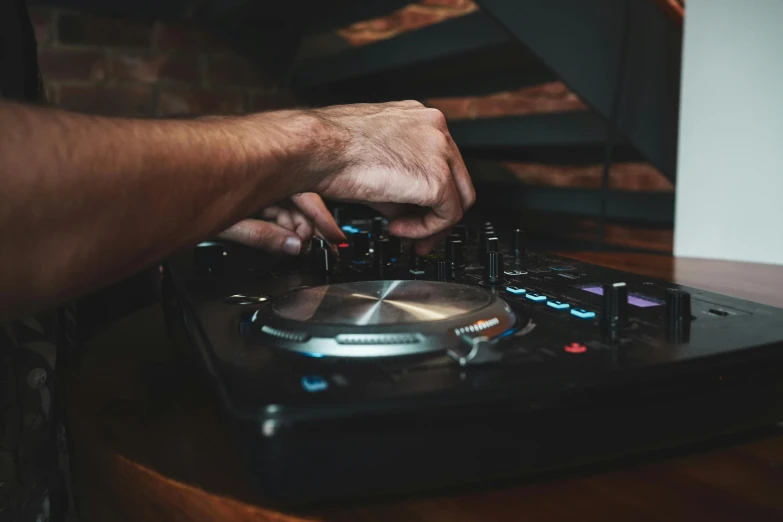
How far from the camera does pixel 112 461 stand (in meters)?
0.54

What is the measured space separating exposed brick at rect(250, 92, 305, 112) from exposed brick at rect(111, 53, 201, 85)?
0.22 metres

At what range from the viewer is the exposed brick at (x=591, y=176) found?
8.68 feet

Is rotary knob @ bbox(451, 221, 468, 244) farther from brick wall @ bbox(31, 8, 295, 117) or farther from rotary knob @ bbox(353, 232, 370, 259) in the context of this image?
brick wall @ bbox(31, 8, 295, 117)

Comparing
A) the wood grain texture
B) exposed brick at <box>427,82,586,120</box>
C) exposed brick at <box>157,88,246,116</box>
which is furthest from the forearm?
exposed brick at <box>427,82,586,120</box>

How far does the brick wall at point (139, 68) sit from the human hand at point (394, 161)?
5.29ft

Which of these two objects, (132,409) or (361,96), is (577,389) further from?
(361,96)

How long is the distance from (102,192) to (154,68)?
2.11 meters

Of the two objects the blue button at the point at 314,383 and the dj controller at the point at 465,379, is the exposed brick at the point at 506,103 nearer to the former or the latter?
the dj controller at the point at 465,379

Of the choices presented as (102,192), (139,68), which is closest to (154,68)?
(139,68)

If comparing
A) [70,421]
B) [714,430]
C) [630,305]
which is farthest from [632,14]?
[70,421]

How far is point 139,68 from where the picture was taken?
235 cm

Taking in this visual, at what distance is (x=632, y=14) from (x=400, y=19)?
129 cm

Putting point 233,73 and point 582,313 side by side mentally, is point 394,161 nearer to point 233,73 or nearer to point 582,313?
point 582,313

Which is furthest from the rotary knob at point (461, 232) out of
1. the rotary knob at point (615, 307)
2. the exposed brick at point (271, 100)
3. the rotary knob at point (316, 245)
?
the exposed brick at point (271, 100)
